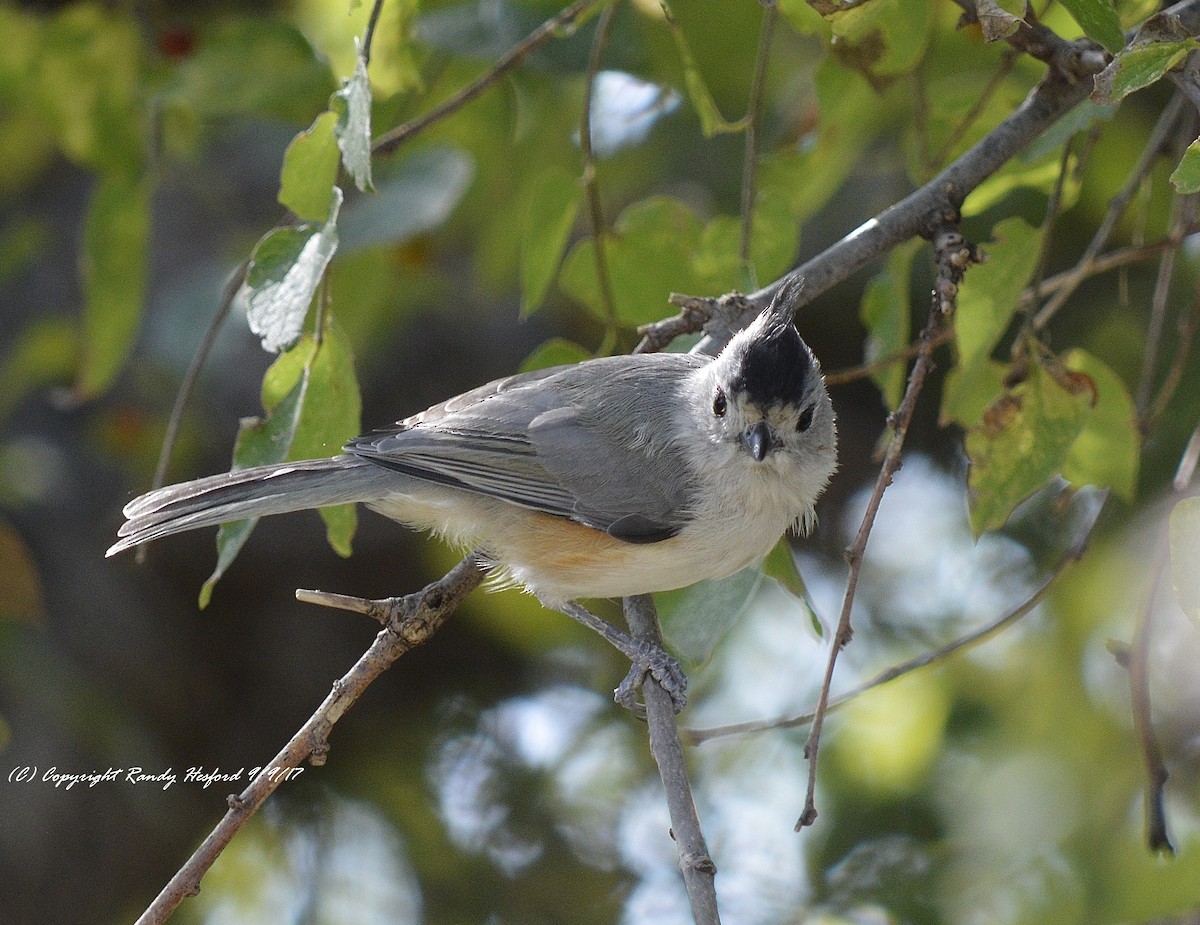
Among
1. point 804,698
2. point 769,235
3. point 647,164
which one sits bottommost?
point 804,698

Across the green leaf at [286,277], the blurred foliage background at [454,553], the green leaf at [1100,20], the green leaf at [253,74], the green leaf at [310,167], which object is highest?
the green leaf at [1100,20]

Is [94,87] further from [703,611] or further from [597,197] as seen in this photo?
[703,611]

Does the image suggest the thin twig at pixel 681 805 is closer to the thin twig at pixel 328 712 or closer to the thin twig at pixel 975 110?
the thin twig at pixel 328 712

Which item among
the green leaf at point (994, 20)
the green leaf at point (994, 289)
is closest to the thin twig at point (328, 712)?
the green leaf at point (994, 289)

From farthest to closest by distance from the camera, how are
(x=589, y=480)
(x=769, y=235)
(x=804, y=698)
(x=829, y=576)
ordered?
(x=829, y=576) → (x=804, y=698) → (x=589, y=480) → (x=769, y=235)

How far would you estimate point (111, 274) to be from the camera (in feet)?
7.82

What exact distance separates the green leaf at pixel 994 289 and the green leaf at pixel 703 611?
511mm

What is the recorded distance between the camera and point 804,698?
10.3 ft

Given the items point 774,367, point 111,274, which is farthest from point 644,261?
point 111,274

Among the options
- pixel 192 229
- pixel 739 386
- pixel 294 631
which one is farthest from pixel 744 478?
pixel 192 229

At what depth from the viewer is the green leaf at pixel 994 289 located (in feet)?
6.11

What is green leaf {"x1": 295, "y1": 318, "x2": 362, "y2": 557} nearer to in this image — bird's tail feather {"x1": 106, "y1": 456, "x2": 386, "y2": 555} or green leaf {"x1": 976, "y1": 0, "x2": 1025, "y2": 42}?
bird's tail feather {"x1": 106, "y1": 456, "x2": 386, "y2": 555}

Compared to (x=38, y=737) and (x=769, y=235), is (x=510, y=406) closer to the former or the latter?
(x=769, y=235)

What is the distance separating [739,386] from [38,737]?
7.58ft
